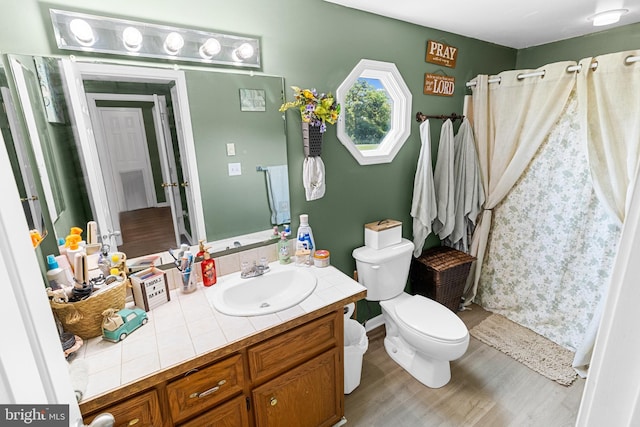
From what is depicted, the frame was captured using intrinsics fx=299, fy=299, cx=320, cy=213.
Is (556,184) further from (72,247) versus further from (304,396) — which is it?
(72,247)

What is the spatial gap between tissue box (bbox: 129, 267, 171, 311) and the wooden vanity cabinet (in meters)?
0.40

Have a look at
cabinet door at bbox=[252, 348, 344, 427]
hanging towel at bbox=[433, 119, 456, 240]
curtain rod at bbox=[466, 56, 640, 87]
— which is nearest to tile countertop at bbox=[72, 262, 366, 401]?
cabinet door at bbox=[252, 348, 344, 427]

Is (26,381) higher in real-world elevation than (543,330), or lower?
higher

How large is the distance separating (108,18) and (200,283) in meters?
1.21

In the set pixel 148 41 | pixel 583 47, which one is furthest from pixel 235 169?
pixel 583 47

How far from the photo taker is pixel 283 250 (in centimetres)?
174

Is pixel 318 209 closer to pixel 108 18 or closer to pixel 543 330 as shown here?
pixel 108 18

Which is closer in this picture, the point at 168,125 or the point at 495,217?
the point at 168,125

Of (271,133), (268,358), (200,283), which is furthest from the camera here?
(271,133)

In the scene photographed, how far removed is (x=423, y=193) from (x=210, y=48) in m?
1.66

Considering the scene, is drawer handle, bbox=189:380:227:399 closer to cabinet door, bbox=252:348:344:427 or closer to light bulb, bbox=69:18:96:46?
cabinet door, bbox=252:348:344:427

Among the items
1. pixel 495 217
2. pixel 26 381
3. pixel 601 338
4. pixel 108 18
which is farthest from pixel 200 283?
pixel 495 217

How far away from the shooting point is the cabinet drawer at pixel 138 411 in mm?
928

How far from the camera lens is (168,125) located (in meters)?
1.41
